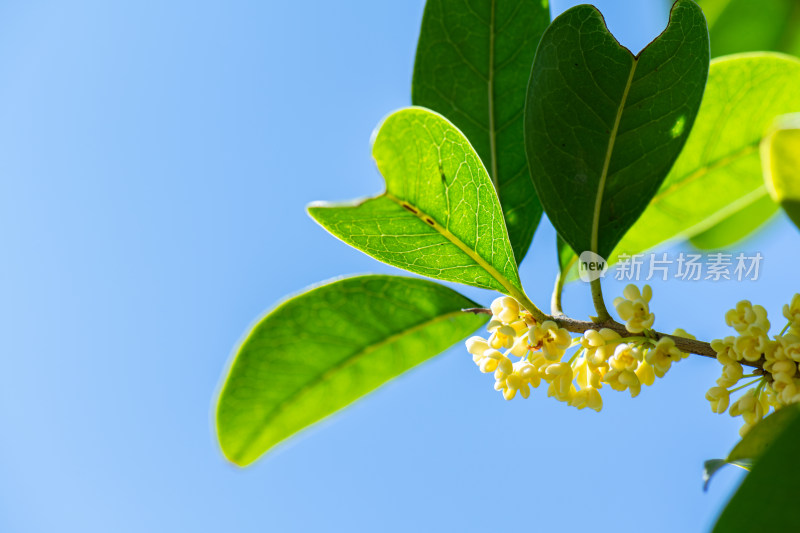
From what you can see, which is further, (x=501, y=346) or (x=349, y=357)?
(x=349, y=357)

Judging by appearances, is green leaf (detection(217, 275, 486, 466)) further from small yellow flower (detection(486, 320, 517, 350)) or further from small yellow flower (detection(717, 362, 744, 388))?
small yellow flower (detection(717, 362, 744, 388))

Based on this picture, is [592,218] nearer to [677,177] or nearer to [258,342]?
[677,177]

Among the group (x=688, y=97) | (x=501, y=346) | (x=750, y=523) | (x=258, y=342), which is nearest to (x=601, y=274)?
(x=501, y=346)

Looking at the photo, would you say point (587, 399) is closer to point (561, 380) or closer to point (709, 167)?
point (561, 380)

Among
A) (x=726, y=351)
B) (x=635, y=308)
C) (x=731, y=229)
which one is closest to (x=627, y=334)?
(x=635, y=308)

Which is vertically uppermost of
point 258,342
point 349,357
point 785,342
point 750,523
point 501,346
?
point 258,342

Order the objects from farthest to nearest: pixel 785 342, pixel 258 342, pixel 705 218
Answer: pixel 705 218 < pixel 258 342 < pixel 785 342

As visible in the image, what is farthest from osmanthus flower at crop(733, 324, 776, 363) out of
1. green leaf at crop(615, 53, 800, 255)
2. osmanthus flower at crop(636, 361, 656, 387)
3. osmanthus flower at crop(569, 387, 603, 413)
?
green leaf at crop(615, 53, 800, 255)

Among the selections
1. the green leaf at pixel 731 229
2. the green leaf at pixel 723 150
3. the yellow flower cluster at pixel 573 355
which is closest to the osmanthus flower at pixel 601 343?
the yellow flower cluster at pixel 573 355
